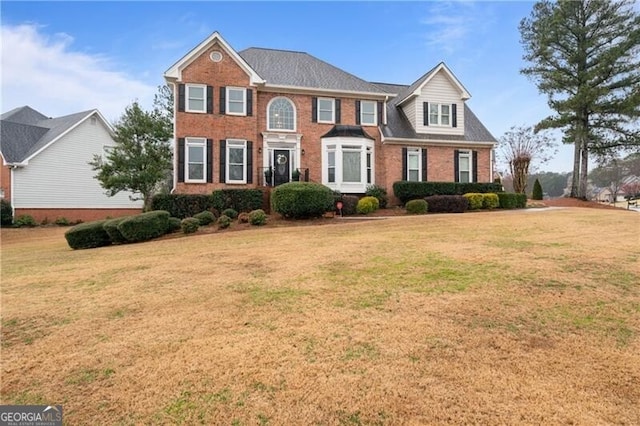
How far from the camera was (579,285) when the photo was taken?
5434 mm

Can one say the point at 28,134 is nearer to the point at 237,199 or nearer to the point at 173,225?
the point at 237,199

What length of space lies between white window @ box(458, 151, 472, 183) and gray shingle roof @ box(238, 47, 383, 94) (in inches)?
249

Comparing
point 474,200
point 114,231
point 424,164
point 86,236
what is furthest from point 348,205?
point 86,236

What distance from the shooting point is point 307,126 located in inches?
792

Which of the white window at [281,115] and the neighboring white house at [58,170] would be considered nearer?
the white window at [281,115]

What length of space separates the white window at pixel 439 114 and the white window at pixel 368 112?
3.50 metres

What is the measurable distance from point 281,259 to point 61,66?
38.6ft

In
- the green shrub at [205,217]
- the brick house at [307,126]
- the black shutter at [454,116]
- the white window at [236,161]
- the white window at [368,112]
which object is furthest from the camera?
the black shutter at [454,116]

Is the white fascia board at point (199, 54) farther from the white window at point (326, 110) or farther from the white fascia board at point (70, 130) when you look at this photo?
the white fascia board at point (70, 130)

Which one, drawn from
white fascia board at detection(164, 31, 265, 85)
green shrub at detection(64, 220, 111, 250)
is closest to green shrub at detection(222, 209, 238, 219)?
green shrub at detection(64, 220, 111, 250)

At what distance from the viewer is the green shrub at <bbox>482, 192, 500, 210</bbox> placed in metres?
19.3

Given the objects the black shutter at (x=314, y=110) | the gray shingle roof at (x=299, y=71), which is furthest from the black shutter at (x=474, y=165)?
the black shutter at (x=314, y=110)

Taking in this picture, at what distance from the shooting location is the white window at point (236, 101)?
18.8 metres

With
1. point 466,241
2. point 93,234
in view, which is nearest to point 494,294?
point 466,241
